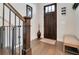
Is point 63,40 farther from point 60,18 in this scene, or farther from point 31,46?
point 31,46

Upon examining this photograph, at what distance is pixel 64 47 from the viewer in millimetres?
1726

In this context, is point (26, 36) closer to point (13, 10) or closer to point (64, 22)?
point (13, 10)

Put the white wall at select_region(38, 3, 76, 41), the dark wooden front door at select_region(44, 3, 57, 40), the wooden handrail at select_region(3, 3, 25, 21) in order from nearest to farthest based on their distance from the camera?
1. the wooden handrail at select_region(3, 3, 25, 21)
2. the white wall at select_region(38, 3, 76, 41)
3. the dark wooden front door at select_region(44, 3, 57, 40)

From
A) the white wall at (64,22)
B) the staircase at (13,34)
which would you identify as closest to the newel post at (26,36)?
the staircase at (13,34)

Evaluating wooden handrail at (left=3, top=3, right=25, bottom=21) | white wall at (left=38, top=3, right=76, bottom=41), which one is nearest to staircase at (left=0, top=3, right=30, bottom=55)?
wooden handrail at (left=3, top=3, right=25, bottom=21)

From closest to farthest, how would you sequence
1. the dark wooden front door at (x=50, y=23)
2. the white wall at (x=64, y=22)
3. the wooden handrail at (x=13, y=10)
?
the wooden handrail at (x=13, y=10) → the white wall at (x=64, y=22) → the dark wooden front door at (x=50, y=23)

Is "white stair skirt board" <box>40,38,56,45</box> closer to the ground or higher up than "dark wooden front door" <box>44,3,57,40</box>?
closer to the ground

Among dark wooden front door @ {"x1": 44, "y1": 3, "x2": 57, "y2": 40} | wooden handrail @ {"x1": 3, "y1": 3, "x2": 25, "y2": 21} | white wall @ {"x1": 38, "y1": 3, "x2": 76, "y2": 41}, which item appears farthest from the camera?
dark wooden front door @ {"x1": 44, "y1": 3, "x2": 57, "y2": 40}

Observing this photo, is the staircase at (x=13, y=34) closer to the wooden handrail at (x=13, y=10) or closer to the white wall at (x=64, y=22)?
the wooden handrail at (x=13, y=10)

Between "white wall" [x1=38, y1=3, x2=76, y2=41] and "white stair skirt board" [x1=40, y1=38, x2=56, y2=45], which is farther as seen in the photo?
"white stair skirt board" [x1=40, y1=38, x2=56, y2=45]

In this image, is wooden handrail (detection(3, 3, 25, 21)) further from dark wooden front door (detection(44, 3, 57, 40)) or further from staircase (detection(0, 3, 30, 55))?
dark wooden front door (detection(44, 3, 57, 40))

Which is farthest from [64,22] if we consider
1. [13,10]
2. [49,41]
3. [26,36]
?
[13,10]

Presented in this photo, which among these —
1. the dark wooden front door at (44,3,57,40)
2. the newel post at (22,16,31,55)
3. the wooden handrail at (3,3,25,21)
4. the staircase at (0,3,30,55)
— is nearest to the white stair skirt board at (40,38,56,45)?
the dark wooden front door at (44,3,57,40)
